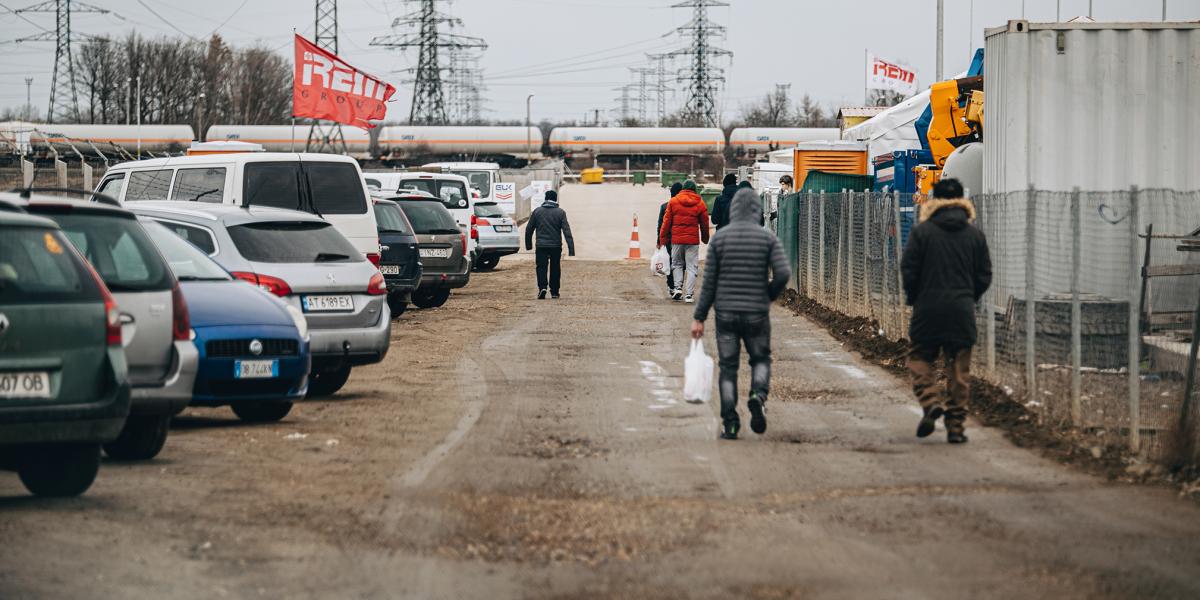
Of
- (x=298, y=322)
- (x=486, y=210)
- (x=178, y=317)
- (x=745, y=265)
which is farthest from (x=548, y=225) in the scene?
(x=178, y=317)

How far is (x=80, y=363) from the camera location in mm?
7480

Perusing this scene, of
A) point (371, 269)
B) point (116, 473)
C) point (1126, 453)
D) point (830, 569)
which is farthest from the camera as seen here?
point (371, 269)

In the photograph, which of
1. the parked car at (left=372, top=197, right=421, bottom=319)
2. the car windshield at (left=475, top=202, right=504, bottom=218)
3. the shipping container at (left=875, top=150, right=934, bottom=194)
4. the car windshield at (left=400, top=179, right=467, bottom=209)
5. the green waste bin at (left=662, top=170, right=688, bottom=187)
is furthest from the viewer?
the green waste bin at (left=662, top=170, right=688, bottom=187)

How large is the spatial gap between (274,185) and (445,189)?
15.5 metres

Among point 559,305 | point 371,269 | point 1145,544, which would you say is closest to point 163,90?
point 559,305

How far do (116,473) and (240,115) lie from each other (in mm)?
117073

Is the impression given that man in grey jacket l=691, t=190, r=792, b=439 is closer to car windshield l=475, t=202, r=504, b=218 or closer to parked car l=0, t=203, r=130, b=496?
parked car l=0, t=203, r=130, b=496

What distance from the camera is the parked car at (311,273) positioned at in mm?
12523

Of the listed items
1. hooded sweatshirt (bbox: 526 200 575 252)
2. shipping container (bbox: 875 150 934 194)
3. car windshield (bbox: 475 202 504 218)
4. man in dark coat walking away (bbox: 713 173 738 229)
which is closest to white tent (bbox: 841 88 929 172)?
shipping container (bbox: 875 150 934 194)

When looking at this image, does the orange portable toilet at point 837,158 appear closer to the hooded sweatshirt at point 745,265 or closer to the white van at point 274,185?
the white van at point 274,185

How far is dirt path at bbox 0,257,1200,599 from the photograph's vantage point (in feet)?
20.4

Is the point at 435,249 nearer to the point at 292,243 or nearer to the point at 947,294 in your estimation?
the point at 292,243

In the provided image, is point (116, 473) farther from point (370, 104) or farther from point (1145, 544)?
point (370, 104)

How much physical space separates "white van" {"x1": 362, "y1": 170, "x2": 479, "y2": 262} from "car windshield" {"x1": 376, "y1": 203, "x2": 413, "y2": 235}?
Result: 903cm
